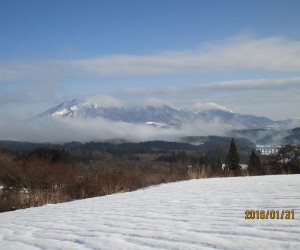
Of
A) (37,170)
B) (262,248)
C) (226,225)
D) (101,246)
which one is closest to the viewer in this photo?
(262,248)

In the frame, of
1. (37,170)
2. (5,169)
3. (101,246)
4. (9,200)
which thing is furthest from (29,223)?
(5,169)

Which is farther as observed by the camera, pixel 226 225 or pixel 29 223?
pixel 29 223

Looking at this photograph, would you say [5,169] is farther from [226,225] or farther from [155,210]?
[226,225]

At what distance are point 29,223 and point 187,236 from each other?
10.6 ft

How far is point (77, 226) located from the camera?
512 centimetres
